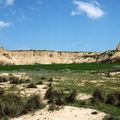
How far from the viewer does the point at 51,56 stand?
17175cm

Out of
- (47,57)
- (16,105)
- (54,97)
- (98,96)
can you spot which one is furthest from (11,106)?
(47,57)

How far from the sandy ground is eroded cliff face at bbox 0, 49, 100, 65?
13279cm

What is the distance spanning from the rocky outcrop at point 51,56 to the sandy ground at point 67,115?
129 m

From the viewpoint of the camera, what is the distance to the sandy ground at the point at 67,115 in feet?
92.1

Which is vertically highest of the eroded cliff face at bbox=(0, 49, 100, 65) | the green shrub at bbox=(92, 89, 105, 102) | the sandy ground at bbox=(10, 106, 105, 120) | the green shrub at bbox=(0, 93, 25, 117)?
the eroded cliff face at bbox=(0, 49, 100, 65)

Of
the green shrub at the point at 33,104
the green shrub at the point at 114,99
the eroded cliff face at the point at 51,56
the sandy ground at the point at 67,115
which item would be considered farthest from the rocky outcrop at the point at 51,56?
the sandy ground at the point at 67,115

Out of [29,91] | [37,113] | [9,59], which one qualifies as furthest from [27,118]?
[9,59]

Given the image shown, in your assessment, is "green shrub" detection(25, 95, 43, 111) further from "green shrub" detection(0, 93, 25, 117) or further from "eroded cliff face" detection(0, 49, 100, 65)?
"eroded cliff face" detection(0, 49, 100, 65)

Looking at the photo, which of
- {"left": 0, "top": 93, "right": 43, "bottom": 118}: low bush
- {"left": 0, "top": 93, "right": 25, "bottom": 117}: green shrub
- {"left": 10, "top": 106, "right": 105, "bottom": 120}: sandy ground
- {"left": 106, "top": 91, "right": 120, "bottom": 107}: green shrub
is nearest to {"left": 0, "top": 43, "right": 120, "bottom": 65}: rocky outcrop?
{"left": 106, "top": 91, "right": 120, "bottom": 107}: green shrub

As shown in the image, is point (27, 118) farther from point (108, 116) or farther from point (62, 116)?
point (108, 116)

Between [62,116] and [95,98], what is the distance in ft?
16.1

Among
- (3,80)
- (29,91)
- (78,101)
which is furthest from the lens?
(3,80)

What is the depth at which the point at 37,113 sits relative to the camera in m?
29.6

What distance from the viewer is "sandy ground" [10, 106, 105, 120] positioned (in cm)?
2806
